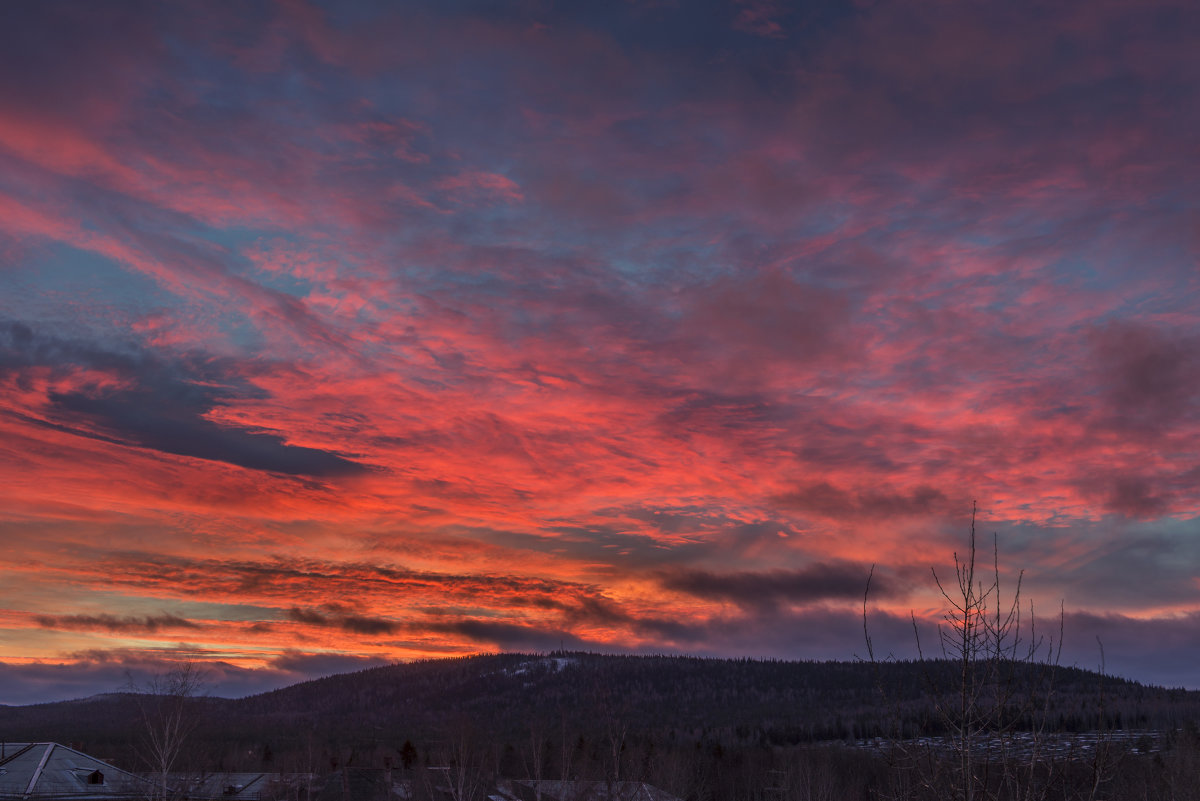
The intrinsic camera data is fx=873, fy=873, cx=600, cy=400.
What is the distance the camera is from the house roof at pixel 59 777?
75.6m

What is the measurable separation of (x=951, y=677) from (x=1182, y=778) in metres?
74.2

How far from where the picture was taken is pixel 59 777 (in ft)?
262

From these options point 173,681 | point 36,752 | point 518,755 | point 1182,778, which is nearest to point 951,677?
point 173,681

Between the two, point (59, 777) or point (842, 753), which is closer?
point (59, 777)

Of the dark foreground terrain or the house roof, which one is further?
the house roof

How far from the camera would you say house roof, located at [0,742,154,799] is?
75.6 m

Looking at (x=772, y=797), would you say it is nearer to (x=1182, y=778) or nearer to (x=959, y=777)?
(x=1182, y=778)

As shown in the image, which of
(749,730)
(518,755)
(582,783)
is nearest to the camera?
(582,783)

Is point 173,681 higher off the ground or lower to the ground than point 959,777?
lower

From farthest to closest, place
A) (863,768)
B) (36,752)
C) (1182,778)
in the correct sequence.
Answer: (863,768), (36,752), (1182,778)

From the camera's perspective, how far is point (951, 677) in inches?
372

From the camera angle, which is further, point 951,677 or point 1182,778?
point 1182,778

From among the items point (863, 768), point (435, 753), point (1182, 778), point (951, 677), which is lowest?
point (435, 753)

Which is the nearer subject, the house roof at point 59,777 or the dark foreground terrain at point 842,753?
the dark foreground terrain at point 842,753
